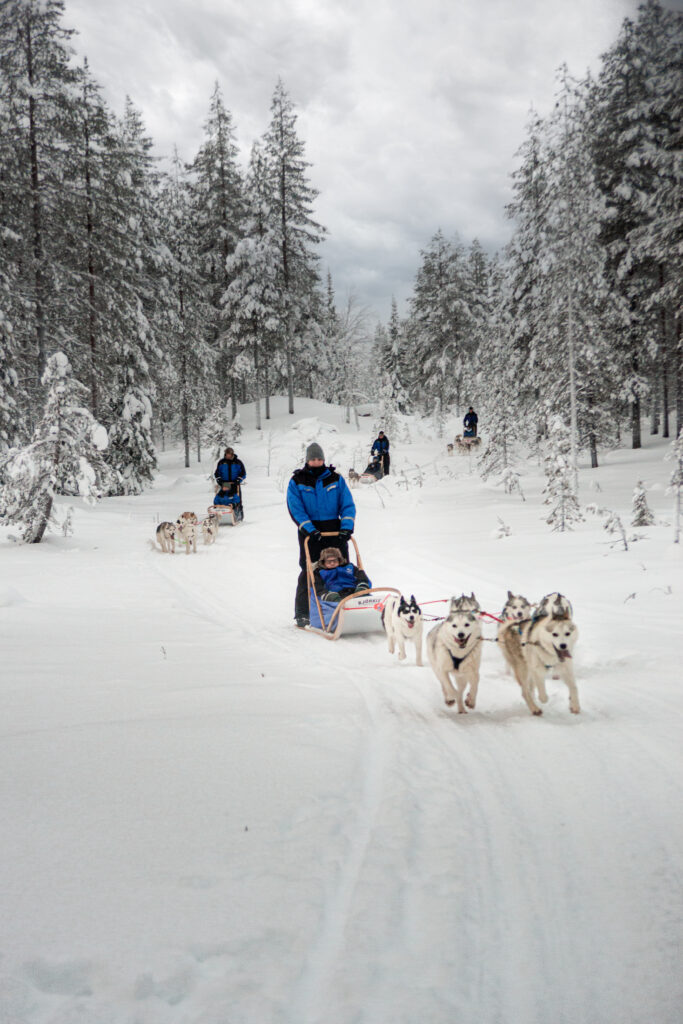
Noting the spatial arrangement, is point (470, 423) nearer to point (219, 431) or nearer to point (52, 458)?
point (219, 431)

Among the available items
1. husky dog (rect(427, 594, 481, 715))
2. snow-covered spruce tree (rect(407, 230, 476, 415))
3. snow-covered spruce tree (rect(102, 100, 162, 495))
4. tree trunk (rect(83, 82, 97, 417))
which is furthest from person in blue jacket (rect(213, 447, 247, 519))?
snow-covered spruce tree (rect(407, 230, 476, 415))

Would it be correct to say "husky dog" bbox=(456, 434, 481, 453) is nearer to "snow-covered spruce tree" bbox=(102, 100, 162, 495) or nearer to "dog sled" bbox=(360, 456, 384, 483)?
"dog sled" bbox=(360, 456, 384, 483)

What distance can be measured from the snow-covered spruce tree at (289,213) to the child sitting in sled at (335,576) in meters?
23.8

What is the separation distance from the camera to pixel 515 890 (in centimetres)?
195

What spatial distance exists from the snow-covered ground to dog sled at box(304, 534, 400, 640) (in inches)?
6.0

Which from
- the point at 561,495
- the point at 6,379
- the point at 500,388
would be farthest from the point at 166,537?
the point at 500,388

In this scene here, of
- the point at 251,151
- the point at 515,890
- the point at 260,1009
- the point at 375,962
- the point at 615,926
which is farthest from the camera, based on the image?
the point at 251,151

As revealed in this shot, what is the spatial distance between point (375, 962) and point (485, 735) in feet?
5.58

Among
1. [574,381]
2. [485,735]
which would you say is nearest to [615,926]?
[485,735]

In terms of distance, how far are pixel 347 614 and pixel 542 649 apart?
235 centimetres

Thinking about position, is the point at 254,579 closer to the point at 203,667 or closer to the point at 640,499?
the point at 203,667

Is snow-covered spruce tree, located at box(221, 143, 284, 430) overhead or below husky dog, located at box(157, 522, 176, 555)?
overhead

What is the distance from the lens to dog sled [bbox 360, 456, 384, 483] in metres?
18.4

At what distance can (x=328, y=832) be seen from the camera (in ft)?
7.30
